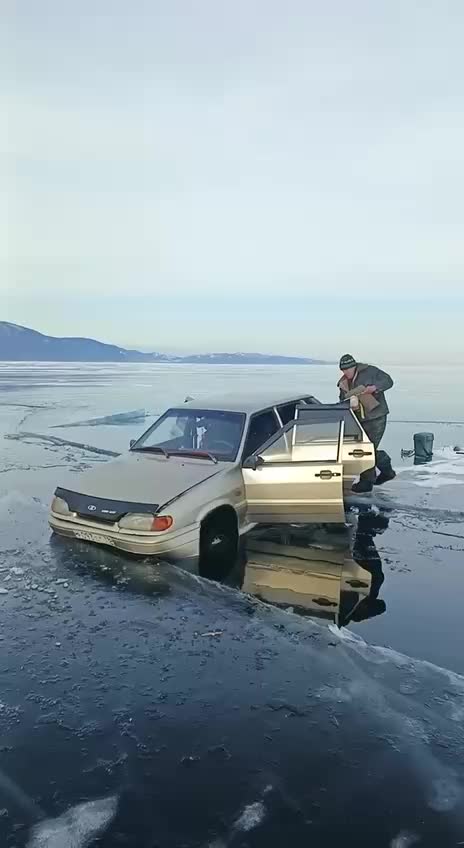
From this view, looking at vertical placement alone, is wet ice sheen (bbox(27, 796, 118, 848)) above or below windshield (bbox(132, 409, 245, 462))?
below

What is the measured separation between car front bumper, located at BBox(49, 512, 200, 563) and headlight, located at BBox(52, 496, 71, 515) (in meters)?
0.12

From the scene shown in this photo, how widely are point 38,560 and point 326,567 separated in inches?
115

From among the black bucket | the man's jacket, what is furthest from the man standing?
the black bucket

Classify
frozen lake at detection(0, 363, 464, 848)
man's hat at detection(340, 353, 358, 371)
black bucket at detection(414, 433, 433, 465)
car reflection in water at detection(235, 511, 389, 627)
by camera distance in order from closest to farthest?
1. frozen lake at detection(0, 363, 464, 848)
2. car reflection in water at detection(235, 511, 389, 627)
3. man's hat at detection(340, 353, 358, 371)
4. black bucket at detection(414, 433, 433, 465)

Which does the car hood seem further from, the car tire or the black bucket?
the black bucket

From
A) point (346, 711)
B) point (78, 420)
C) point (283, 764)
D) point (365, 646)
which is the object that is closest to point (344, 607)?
point (365, 646)

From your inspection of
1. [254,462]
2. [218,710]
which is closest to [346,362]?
[254,462]

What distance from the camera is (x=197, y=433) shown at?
7406mm

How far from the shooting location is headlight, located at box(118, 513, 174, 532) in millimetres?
5582

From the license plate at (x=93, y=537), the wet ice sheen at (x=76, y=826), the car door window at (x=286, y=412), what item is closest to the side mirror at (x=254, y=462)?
the car door window at (x=286, y=412)

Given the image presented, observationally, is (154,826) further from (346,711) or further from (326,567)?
(326,567)

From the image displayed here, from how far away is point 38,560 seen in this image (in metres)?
6.09

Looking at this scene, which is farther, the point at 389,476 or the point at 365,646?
the point at 389,476

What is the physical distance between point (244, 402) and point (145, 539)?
2.77 m
